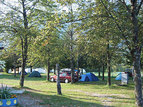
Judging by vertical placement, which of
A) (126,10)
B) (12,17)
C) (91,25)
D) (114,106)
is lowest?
(114,106)

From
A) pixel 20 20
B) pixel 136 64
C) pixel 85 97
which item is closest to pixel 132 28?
pixel 136 64

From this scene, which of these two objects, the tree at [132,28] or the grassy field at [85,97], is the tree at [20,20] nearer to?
the grassy field at [85,97]

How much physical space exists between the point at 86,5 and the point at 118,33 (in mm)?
2061

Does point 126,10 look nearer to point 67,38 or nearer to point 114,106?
point 114,106

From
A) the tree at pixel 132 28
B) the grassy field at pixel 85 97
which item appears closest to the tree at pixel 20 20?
the grassy field at pixel 85 97

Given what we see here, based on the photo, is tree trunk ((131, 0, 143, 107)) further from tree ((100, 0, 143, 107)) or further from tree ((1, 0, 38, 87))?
tree ((1, 0, 38, 87))

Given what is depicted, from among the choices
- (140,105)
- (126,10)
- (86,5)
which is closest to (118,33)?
(126,10)

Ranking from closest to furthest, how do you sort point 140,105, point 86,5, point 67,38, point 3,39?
1. point 140,105
2. point 86,5
3. point 3,39
4. point 67,38

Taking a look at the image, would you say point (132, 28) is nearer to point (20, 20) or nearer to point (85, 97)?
point (85, 97)

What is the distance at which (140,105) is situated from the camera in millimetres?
7098

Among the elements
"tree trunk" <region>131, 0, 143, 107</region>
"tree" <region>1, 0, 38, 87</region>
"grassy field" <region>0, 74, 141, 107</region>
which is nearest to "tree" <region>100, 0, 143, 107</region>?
"tree trunk" <region>131, 0, 143, 107</region>

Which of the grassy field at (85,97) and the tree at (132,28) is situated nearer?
the tree at (132,28)

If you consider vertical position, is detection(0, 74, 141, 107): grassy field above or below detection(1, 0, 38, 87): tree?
below

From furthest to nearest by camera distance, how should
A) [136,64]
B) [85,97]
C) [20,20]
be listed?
1. [20,20]
2. [85,97]
3. [136,64]
